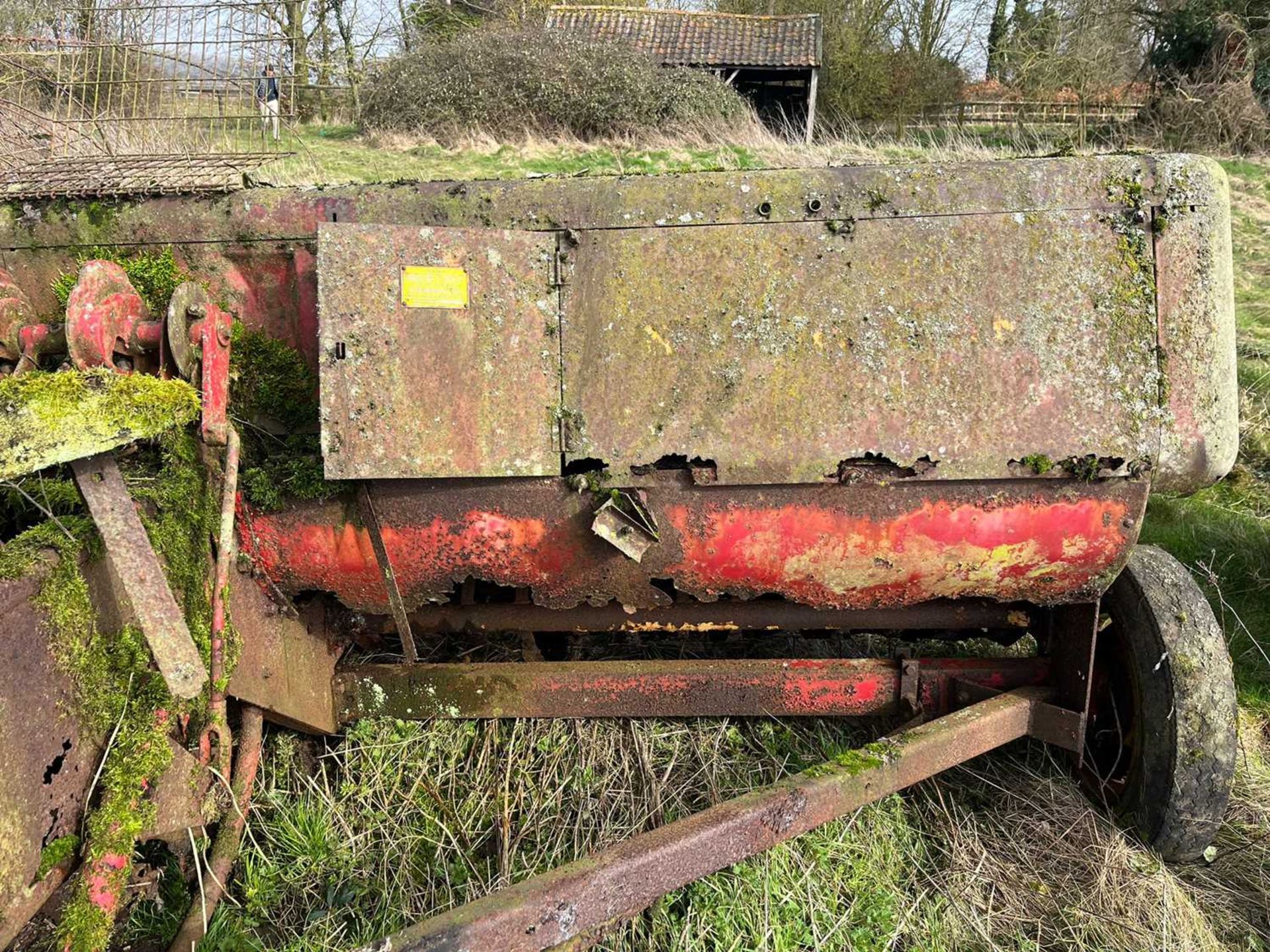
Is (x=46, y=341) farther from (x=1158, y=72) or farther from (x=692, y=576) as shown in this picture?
(x=1158, y=72)

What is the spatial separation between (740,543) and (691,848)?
74 centimetres

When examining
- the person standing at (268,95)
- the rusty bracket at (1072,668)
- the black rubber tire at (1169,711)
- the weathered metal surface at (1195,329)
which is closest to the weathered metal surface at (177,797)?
the rusty bracket at (1072,668)

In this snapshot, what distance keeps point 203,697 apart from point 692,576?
4.22 ft

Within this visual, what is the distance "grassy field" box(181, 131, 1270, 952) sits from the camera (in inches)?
92.5

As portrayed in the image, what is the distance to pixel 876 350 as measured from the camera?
2.06m

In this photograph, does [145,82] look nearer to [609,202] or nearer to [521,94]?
[609,202]

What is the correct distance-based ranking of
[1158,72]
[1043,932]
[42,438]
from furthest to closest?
[1158,72], [1043,932], [42,438]

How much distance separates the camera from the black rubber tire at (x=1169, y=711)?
2.33 metres

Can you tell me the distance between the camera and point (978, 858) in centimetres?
256

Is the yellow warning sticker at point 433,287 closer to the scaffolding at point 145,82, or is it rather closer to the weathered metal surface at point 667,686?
the weathered metal surface at point 667,686

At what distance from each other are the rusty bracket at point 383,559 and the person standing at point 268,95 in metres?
4.34

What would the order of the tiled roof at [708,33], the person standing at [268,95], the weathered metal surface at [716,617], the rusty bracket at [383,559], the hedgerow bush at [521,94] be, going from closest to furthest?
the rusty bracket at [383,559], the weathered metal surface at [716,617], the person standing at [268,95], the hedgerow bush at [521,94], the tiled roof at [708,33]

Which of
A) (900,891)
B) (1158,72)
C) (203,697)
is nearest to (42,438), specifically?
(203,697)

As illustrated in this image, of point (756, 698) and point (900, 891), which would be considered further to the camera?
point (756, 698)
